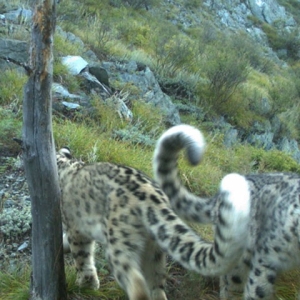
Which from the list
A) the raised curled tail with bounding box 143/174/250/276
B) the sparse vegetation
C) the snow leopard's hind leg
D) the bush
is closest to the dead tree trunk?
the sparse vegetation

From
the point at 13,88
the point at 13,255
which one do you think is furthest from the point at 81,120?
the point at 13,255

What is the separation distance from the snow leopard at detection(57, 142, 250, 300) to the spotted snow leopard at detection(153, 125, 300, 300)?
0.32 meters

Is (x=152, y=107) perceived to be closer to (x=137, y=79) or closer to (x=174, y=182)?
(x=137, y=79)

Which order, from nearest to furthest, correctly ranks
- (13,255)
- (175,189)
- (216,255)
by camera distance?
(216,255), (175,189), (13,255)

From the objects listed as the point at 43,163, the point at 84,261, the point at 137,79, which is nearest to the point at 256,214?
the point at 84,261

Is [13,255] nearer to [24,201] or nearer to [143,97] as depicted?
[24,201]

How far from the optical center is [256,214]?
12.5 ft

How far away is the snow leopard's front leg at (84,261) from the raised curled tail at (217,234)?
93 centimetres

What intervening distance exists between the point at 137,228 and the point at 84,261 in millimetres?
906

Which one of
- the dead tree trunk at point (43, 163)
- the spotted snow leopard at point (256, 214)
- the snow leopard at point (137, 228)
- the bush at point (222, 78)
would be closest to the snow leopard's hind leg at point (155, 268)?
the snow leopard at point (137, 228)

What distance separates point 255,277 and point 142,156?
3533 millimetres

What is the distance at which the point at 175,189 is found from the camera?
427 centimetres

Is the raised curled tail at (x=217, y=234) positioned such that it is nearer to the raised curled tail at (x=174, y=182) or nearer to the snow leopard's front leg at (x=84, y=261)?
the raised curled tail at (x=174, y=182)

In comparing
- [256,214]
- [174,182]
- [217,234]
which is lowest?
[174,182]
